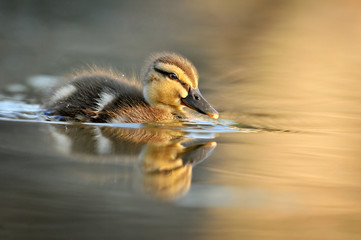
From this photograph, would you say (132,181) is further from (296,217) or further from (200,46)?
(200,46)

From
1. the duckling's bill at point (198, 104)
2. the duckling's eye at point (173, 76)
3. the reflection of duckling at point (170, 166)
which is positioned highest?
the duckling's eye at point (173, 76)

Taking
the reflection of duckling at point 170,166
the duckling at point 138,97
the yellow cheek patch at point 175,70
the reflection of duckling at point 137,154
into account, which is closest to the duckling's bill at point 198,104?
the duckling at point 138,97

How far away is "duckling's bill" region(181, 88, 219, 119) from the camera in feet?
16.5

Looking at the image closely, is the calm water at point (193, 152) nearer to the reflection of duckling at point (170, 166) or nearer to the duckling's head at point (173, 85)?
the reflection of duckling at point (170, 166)

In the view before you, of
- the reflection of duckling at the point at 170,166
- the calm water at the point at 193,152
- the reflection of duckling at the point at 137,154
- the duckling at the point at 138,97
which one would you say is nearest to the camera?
the calm water at the point at 193,152

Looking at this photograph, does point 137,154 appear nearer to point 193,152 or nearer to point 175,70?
point 193,152

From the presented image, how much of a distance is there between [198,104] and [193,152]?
1.18m

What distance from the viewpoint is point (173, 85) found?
16.7 ft

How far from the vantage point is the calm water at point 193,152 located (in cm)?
271

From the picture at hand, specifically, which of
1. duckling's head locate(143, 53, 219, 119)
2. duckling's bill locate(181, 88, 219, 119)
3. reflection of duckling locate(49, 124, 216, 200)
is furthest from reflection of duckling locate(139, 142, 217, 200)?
duckling's head locate(143, 53, 219, 119)

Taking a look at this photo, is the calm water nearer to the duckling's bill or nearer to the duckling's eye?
the duckling's bill

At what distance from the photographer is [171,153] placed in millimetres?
3865

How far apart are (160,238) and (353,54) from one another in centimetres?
789

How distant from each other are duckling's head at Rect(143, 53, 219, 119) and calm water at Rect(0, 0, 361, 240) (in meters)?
0.20
